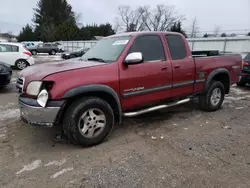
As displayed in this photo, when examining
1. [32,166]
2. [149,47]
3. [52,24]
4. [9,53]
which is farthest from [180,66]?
[52,24]

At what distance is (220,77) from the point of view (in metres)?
5.46

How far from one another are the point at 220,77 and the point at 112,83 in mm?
3326

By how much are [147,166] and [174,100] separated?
2.08 m

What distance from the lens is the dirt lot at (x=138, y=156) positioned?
2637mm

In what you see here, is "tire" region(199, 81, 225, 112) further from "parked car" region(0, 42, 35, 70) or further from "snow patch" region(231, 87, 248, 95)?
"parked car" region(0, 42, 35, 70)

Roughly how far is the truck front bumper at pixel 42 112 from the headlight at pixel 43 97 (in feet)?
0.16

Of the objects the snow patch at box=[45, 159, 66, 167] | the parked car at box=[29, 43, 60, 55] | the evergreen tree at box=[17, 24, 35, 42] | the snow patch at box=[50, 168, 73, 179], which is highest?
the evergreen tree at box=[17, 24, 35, 42]

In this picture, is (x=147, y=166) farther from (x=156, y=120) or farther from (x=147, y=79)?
(x=156, y=120)

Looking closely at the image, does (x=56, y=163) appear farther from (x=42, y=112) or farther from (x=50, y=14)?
(x=50, y=14)

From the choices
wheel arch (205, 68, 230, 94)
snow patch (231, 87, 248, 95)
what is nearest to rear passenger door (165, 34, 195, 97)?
wheel arch (205, 68, 230, 94)

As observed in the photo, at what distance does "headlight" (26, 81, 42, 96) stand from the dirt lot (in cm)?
95

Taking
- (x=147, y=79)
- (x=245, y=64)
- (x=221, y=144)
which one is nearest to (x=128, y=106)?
(x=147, y=79)

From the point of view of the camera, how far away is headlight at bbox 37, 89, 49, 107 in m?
2.97

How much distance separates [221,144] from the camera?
3596 mm
